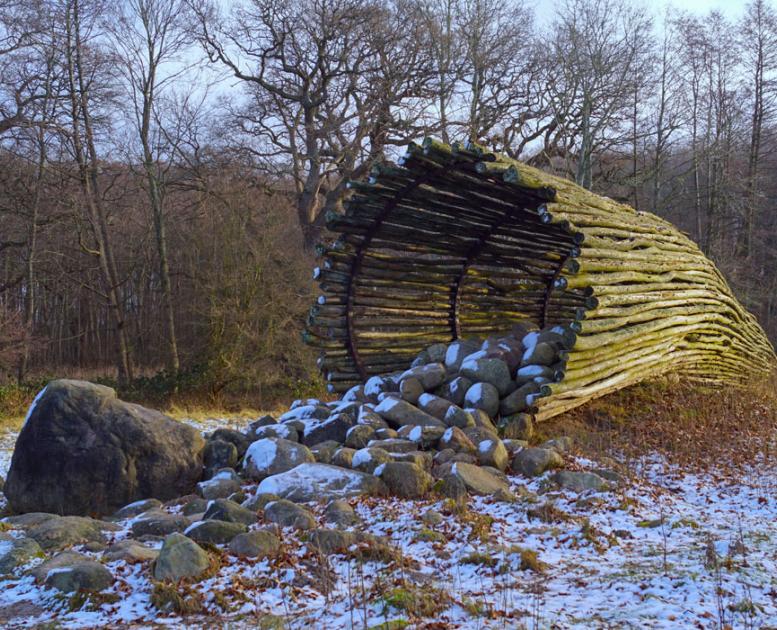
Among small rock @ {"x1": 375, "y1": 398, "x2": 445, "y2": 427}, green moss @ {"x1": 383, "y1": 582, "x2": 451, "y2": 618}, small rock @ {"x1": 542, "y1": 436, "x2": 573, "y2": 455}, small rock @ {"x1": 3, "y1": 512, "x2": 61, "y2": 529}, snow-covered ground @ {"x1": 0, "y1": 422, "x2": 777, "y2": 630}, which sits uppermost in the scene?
small rock @ {"x1": 375, "y1": 398, "x2": 445, "y2": 427}

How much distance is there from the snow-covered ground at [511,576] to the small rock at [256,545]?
0.23ft

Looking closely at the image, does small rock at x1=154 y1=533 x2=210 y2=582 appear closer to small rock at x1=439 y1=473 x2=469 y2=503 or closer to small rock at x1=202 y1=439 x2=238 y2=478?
small rock at x1=439 y1=473 x2=469 y2=503

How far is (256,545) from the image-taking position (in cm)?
390

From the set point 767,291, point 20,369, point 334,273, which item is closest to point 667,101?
point 767,291

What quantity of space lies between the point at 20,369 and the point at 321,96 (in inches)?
394

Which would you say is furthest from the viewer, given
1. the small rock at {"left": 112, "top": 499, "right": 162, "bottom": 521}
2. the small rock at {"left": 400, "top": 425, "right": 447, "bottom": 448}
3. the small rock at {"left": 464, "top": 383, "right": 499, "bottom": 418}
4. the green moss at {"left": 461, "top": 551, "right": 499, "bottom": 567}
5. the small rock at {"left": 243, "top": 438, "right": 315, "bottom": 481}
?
the small rock at {"left": 464, "top": 383, "right": 499, "bottom": 418}

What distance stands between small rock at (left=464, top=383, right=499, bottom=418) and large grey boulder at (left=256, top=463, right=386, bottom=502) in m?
1.84

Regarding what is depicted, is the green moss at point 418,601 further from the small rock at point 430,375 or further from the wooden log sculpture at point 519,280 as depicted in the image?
the small rock at point 430,375

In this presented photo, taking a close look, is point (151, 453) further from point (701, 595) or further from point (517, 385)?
point (701, 595)

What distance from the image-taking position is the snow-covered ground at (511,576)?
3092 mm

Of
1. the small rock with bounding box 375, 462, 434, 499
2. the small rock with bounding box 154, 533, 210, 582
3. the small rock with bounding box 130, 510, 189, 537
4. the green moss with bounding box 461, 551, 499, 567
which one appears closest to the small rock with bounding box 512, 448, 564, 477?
the small rock with bounding box 375, 462, 434, 499

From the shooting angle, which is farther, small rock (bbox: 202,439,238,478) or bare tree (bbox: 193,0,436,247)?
bare tree (bbox: 193,0,436,247)

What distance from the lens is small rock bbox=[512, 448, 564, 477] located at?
5.50 meters

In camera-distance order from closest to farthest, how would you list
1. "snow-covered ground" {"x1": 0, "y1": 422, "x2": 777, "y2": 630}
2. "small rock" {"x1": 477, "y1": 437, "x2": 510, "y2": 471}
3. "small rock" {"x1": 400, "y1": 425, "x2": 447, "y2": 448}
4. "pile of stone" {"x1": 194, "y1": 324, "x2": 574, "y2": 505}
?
"snow-covered ground" {"x1": 0, "y1": 422, "x2": 777, "y2": 630} < "pile of stone" {"x1": 194, "y1": 324, "x2": 574, "y2": 505} < "small rock" {"x1": 477, "y1": 437, "x2": 510, "y2": 471} < "small rock" {"x1": 400, "y1": 425, "x2": 447, "y2": 448}
